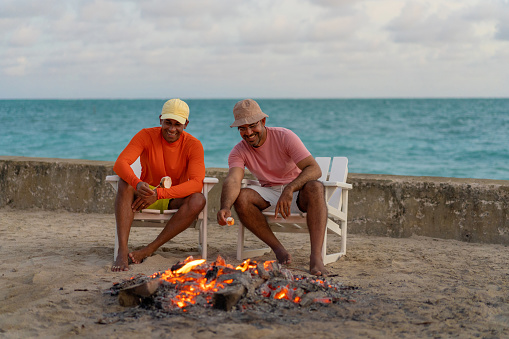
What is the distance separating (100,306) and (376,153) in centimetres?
1739

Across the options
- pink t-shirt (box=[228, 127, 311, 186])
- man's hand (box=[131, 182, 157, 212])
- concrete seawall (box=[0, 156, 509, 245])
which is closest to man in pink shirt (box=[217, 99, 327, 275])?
pink t-shirt (box=[228, 127, 311, 186])

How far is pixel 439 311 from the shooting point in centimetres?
283

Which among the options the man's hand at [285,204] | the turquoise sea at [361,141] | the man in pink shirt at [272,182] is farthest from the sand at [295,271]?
the turquoise sea at [361,141]

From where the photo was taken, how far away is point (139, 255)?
153 inches

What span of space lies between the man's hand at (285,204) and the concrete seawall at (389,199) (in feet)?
5.20

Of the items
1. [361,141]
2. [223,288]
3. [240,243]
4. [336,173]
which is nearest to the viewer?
[223,288]

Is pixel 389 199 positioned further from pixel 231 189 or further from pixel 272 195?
pixel 231 189

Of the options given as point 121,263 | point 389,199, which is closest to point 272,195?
point 121,263

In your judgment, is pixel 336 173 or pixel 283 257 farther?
pixel 336 173

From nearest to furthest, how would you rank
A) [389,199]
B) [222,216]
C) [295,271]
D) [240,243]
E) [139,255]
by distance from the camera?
[222,216] < [295,271] < [139,255] < [240,243] < [389,199]

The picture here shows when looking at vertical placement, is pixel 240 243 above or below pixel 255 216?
below

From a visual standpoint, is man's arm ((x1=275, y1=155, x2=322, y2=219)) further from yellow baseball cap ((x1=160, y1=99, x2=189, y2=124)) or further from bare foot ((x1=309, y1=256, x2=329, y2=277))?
yellow baseball cap ((x1=160, y1=99, x2=189, y2=124))

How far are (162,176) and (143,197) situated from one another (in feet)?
1.07

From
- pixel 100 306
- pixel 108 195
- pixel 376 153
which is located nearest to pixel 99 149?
pixel 376 153
